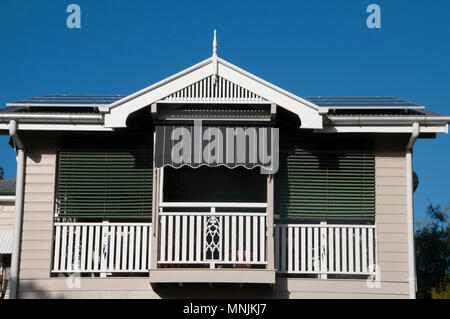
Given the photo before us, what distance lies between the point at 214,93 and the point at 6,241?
6.79 meters

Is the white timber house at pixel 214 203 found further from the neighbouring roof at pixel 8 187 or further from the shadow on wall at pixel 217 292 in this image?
the neighbouring roof at pixel 8 187

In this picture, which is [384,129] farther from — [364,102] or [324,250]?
[324,250]

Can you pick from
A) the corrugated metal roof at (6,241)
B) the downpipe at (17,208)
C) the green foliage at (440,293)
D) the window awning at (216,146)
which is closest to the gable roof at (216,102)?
the downpipe at (17,208)

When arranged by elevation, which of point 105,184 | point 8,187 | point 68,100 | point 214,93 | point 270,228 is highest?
point 68,100

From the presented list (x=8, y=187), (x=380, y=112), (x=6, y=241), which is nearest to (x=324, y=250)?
(x=380, y=112)

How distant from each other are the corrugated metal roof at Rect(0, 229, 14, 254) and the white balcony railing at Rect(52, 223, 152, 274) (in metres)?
3.25

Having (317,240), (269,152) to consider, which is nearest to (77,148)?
(269,152)

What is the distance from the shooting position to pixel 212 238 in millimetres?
12273

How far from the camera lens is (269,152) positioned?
497 inches
